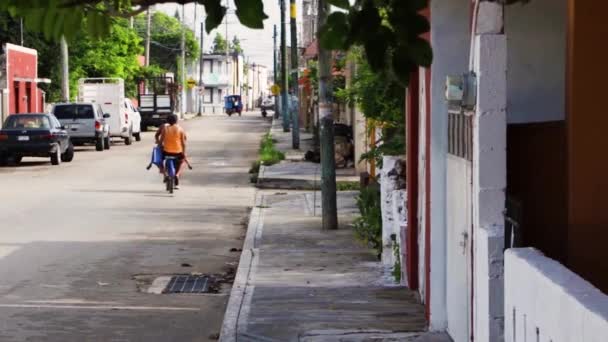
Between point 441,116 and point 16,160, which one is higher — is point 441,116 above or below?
above

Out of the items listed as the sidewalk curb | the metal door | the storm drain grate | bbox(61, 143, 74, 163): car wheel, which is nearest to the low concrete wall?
the metal door

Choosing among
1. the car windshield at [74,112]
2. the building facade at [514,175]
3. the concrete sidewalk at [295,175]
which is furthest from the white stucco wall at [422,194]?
the car windshield at [74,112]

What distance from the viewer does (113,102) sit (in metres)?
52.3

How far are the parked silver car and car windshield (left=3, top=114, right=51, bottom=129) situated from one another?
641cm

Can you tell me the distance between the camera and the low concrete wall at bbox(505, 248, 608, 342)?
15.9 ft

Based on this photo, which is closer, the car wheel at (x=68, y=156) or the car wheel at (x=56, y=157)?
the car wheel at (x=56, y=157)

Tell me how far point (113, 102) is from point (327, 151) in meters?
34.0

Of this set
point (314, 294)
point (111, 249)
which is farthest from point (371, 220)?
point (314, 294)

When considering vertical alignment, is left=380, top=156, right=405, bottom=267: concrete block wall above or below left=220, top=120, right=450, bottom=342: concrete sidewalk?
above

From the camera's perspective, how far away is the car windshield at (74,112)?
145 ft

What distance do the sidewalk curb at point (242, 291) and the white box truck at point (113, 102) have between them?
30.9 metres

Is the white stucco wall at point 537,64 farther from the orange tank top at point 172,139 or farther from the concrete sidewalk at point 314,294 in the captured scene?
the orange tank top at point 172,139

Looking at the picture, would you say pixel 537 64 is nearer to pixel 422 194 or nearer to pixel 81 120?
pixel 422 194

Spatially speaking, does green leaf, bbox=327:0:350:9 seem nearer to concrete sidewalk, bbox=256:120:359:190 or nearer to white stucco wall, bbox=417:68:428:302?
white stucco wall, bbox=417:68:428:302
